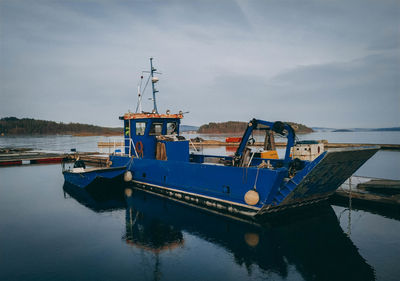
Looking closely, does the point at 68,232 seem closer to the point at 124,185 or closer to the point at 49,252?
the point at 49,252

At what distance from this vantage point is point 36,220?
11.5 metres

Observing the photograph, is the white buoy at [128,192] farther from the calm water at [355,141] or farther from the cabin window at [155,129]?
the cabin window at [155,129]

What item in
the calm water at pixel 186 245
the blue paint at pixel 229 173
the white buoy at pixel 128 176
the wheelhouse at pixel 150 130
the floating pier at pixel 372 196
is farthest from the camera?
the white buoy at pixel 128 176

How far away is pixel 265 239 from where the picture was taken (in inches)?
357

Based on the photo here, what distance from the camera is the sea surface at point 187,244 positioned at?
716 centimetres

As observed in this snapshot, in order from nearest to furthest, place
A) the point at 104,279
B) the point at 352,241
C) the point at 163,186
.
Result: the point at 104,279, the point at 352,241, the point at 163,186

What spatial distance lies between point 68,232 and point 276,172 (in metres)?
8.02

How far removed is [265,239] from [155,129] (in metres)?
8.87

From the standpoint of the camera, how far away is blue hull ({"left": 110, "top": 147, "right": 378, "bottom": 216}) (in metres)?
9.27

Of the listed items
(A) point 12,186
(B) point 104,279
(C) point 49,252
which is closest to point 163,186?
(C) point 49,252

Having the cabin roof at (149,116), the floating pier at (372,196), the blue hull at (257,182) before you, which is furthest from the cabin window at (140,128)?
the floating pier at (372,196)

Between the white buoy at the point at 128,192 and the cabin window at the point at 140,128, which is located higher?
the cabin window at the point at 140,128

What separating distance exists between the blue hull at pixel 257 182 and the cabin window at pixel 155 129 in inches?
80.6

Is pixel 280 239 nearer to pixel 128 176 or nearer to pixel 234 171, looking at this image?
pixel 234 171
